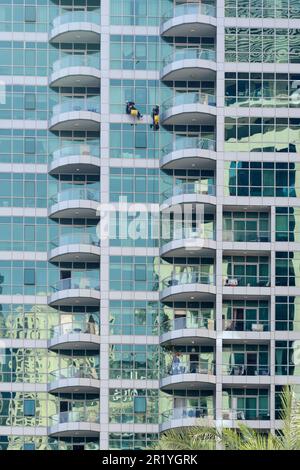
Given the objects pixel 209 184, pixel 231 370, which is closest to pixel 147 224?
pixel 209 184

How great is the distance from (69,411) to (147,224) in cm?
1338

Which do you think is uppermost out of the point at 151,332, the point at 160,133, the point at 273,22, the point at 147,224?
the point at 273,22

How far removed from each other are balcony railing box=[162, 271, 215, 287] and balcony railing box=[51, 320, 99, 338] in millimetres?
5462

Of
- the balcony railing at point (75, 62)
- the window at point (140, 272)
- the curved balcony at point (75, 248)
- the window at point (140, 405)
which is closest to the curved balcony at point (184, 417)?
the window at point (140, 405)

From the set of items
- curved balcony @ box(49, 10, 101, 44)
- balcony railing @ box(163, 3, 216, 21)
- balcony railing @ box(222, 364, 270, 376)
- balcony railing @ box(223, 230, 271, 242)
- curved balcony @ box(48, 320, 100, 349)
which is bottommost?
balcony railing @ box(222, 364, 270, 376)

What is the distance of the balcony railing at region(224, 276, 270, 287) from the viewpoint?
94.8m

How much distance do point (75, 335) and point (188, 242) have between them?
957 cm

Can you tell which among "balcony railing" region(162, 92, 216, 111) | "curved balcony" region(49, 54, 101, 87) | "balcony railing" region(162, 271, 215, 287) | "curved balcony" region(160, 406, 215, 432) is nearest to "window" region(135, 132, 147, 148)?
"balcony railing" region(162, 92, 216, 111)

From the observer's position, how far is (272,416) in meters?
92.4

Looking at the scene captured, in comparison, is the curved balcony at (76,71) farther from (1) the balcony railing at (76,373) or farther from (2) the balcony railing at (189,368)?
(2) the balcony railing at (189,368)

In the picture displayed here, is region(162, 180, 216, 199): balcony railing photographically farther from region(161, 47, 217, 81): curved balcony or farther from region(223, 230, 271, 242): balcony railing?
region(161, 47, 217, 81): curved balcony

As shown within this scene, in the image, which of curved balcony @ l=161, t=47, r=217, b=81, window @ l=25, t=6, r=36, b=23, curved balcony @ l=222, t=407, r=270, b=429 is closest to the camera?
curved balcony @ l=222, t=407, r=270, b=429

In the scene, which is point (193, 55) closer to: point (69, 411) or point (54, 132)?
point (54, 132)

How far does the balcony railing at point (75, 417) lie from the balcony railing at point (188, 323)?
714 centimetres
